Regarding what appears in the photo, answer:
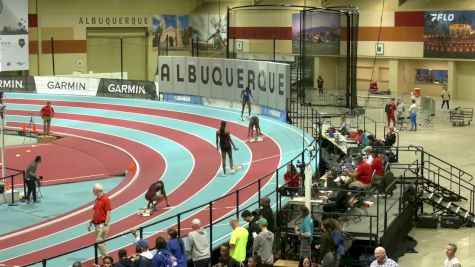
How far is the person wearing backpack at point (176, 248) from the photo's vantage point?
509 inches

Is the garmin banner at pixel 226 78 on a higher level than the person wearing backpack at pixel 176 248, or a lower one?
higher

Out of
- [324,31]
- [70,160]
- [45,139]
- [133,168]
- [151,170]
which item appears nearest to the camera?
[151,170]

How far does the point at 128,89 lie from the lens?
47.7 metres

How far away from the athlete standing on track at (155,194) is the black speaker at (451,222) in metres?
7.52

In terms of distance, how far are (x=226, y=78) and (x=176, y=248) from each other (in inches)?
1088


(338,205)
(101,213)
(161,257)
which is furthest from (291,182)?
(161,257)

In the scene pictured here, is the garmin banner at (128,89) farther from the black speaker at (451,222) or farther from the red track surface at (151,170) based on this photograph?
the black speaker at (451,222)

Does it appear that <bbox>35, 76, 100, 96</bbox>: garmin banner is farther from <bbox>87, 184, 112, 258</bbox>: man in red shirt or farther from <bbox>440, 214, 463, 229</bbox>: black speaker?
<bbox>87, 184, 112, 258</bbox>: man in red shirt

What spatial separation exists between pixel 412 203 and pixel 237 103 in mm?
20206

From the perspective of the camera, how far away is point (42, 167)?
28562 millimetres

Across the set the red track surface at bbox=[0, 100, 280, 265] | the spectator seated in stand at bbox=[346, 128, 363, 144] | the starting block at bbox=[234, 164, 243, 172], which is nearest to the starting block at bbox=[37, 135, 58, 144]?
the red track surface at bbox=[0, 100, 280, 265]

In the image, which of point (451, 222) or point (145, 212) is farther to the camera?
point (451, 222)

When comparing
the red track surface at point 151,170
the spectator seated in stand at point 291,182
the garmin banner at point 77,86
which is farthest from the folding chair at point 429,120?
the spectator seated in stand at point 291,182

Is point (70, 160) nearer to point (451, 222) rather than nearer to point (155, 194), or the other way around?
point (155, 194)
